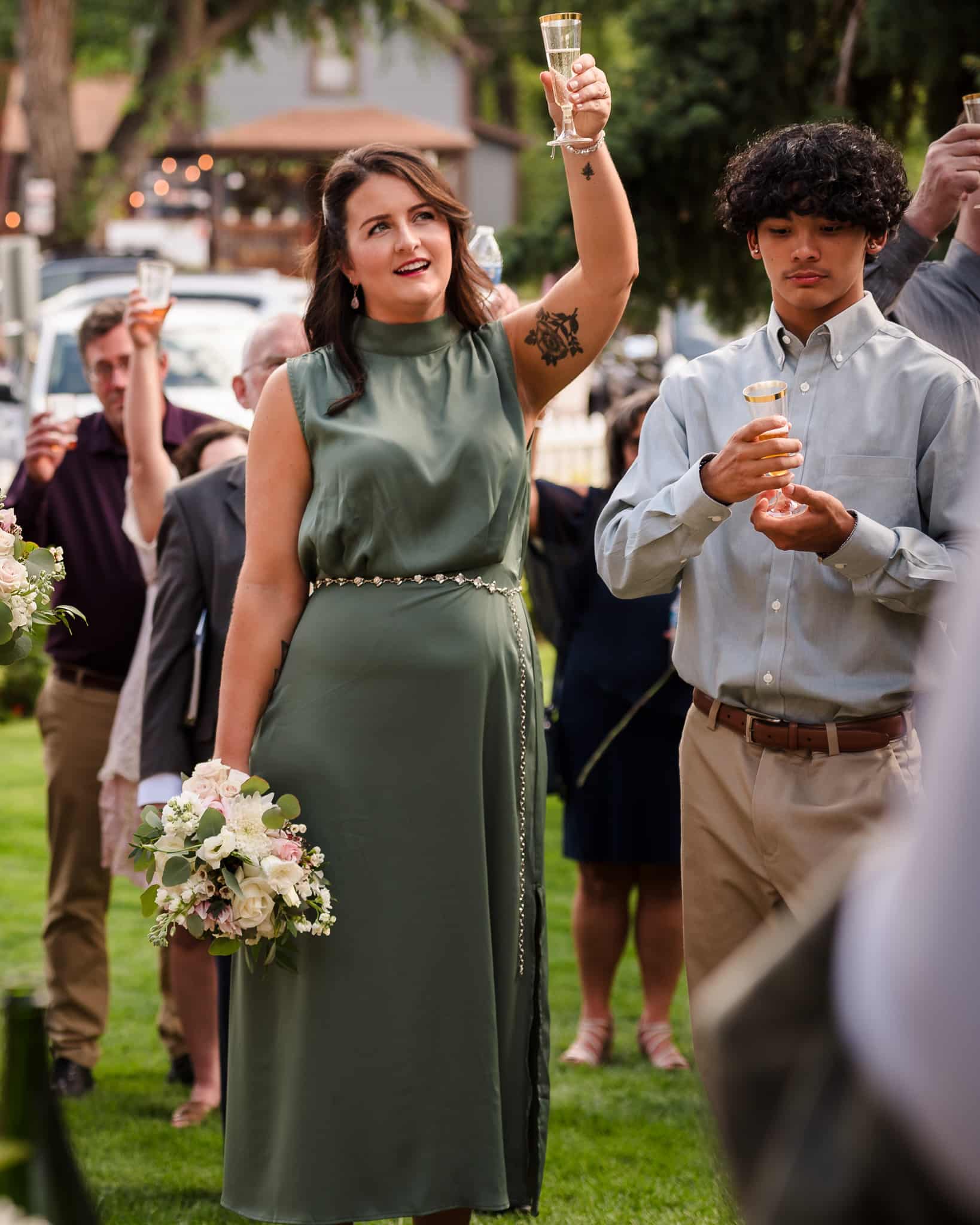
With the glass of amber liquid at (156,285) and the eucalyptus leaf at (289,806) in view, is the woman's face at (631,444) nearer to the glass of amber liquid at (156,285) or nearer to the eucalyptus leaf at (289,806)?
the glass of amber liquid at (156,285)

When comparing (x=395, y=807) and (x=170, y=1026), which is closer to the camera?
(x=395, y=807)

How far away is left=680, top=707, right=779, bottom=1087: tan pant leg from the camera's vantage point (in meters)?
3.25

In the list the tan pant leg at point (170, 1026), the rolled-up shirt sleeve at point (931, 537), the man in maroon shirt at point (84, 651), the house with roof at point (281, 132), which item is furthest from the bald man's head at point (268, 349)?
the house with roof at point (281, 132)

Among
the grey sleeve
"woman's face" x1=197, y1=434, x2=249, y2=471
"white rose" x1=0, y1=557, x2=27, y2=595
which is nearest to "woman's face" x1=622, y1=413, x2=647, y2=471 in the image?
"woman's face" x1=197, y1=434, x2=249, y2=471

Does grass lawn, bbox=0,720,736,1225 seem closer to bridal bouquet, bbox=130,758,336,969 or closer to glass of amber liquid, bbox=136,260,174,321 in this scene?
bridal bouquet, bbox=130,758,336,969

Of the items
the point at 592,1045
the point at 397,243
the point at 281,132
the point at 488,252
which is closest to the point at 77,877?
the point at 592,1045

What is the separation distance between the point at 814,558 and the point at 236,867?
4.11ft

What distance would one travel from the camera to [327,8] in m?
27.3

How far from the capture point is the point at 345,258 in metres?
3.45

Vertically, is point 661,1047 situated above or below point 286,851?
below

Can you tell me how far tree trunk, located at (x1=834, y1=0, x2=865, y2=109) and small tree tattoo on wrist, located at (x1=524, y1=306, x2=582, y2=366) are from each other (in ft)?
13.4

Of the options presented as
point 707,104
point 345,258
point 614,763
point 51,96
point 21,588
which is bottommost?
point 614,763

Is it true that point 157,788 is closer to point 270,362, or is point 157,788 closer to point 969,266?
point 270,362

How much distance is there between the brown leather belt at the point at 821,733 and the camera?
3162mm
